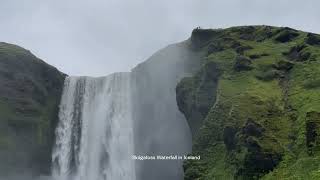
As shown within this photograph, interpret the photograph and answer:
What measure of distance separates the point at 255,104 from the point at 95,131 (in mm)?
33755

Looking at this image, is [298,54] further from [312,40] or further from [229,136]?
[229,136]

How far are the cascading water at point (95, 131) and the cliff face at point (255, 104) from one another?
573 inches

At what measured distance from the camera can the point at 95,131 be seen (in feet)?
246

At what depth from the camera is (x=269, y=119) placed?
44.3m

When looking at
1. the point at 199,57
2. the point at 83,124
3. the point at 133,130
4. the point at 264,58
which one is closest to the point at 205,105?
the point at 264,58

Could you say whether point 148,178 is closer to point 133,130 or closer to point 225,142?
point 133,130

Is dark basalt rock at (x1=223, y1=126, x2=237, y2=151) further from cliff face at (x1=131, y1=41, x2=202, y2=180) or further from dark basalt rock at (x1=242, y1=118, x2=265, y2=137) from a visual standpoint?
cliff face at (x1=131, y1=41, x2=202, y2=180)

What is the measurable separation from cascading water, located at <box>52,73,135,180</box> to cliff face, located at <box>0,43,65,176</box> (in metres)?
1.83

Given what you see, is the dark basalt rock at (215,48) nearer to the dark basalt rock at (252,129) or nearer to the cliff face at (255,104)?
the cliff face at (255,104)

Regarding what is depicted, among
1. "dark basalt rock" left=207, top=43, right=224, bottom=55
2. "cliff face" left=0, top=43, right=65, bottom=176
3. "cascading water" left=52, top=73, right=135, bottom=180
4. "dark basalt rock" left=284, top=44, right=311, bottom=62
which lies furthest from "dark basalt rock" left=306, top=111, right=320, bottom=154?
"cliff face" left=0, top=43, right=65, bottom=176

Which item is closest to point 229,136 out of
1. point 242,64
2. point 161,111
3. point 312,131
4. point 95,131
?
point 312,131

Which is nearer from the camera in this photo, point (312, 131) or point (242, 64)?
point (312, 131)

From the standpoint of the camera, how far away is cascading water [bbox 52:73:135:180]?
71062 mm

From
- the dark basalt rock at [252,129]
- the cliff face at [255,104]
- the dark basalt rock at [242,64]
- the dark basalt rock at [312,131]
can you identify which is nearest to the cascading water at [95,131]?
the cliff face at [255,104]
